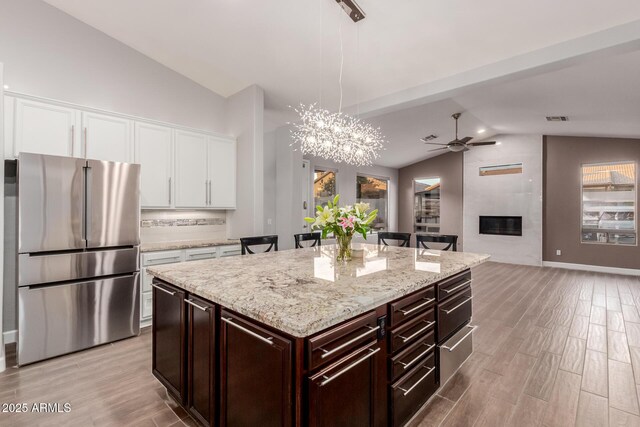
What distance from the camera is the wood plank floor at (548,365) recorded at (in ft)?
6.36

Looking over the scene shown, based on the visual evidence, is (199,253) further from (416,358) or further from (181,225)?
(416,358)

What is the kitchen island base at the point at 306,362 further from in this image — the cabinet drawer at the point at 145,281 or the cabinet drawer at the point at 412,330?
the cabinet drawer at the point at 145,281

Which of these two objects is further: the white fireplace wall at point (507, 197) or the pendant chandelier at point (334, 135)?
the white fireplace wall at point (507, 197)

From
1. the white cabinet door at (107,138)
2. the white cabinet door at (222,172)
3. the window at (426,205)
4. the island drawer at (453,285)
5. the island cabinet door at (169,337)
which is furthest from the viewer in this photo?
the window at (426,205)

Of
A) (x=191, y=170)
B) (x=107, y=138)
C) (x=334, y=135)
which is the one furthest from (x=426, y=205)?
(x=107, y=138)

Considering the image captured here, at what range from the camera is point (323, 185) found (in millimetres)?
7449

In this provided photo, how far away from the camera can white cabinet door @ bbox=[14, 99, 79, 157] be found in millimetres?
2758

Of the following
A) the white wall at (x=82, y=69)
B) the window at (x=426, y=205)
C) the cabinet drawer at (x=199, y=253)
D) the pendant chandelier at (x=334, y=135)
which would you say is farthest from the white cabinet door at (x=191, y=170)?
the window at (x=426, y=205)

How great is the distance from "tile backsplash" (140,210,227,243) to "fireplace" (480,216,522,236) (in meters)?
7.05

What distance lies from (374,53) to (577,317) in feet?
13.6

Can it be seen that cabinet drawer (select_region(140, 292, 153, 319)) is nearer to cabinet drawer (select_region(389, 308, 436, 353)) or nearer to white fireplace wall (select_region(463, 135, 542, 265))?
cabinet drawer (select_region(389, 308, 436, 353))

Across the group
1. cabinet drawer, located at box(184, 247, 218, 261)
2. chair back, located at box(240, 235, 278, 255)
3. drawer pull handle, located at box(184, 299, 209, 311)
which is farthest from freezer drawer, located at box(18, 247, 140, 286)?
drawer pull handle, located at box(184, 299, 209, 311)

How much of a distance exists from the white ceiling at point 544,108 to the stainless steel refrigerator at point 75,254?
4.41 metres

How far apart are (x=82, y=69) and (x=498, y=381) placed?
210 inches
